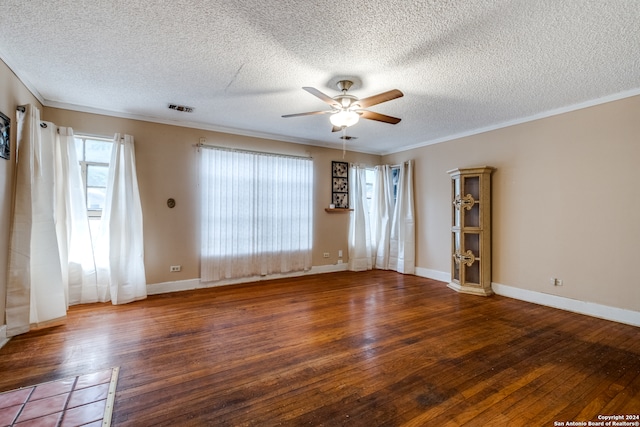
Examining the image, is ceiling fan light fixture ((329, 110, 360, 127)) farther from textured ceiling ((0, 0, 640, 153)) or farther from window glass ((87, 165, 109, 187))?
window glass ((87, 165, 109, 187))

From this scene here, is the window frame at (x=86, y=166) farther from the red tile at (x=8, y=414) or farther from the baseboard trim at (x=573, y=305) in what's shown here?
the baseboard trim at (x=573, y=305)

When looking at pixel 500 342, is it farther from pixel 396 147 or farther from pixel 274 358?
pixel 396 147

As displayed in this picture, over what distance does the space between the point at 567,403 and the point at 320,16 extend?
Result: 10.3 ft

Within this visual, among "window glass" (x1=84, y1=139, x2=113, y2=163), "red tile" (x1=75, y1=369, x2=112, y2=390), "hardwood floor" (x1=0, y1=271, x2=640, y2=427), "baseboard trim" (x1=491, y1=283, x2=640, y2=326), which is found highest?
"window glass" (x1=84, y1=139, x2=113, y2=163)

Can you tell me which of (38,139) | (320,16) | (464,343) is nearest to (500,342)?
(464,343)

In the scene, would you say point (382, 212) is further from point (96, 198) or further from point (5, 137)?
point (5, 137)

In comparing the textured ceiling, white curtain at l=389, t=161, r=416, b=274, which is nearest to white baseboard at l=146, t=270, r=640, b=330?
white curtain at l=389, t=161, r=416, b=274

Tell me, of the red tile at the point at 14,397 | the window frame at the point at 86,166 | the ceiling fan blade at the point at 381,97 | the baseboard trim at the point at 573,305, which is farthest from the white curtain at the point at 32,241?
the baseboard trim at the point at 573,305

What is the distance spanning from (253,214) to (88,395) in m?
3.42

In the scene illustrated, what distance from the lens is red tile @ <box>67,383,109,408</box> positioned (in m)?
1.91

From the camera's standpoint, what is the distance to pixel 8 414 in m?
1.79

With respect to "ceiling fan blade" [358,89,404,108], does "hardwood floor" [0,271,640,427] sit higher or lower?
lower

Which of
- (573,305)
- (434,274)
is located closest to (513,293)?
(573,305)

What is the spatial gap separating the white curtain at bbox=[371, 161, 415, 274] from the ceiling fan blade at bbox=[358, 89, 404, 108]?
3367 millimetres
